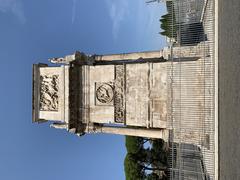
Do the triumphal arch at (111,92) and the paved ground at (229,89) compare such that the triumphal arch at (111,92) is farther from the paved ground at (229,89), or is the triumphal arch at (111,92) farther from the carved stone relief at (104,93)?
the paved ground at (229,89)

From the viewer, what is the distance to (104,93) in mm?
16578

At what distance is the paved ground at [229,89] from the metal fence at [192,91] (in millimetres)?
710

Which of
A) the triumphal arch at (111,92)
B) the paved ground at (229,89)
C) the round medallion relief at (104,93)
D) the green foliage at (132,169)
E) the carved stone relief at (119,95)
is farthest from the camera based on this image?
the green foliage at (132,169)

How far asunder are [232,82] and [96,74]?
701 cm

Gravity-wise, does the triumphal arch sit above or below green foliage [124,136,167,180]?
above

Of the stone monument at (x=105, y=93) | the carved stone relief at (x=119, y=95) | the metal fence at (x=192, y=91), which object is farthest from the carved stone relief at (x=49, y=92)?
the metal fence at (x=192, y=91)

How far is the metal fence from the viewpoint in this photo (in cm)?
1402

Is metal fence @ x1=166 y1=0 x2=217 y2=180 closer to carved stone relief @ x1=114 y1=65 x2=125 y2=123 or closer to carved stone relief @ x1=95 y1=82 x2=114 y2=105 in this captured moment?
carved stone relief @ x1=114 y1=65 x2=125 y2=123

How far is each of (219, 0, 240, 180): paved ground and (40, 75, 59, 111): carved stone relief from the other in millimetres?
8234

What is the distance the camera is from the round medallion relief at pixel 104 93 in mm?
16453

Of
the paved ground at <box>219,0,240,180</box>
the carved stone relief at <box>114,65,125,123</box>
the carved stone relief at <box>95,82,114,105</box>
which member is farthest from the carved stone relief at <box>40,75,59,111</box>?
the paved ground at <box>219,0,240,180</box>

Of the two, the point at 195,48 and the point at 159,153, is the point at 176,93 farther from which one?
the point at 159,153

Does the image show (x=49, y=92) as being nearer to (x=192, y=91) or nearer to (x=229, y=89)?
(x=192, y=91)

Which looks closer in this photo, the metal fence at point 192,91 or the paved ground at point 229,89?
the paved ground at point 229,89
